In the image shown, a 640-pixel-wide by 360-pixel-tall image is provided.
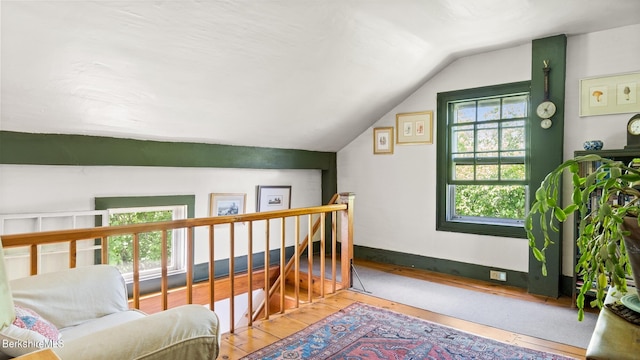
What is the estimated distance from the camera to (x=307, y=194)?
210 inches

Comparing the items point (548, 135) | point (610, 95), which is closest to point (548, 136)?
point (548, 135)

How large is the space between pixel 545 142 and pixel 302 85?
2448 millimetres

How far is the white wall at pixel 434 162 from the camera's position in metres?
3.39

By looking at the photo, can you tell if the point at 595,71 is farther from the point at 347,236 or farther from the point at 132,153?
the point at 132,153

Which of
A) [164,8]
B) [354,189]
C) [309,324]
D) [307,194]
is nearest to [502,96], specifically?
[354,189]

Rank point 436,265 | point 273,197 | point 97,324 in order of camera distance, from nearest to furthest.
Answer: point 97,324
point 436,265
point 273,197

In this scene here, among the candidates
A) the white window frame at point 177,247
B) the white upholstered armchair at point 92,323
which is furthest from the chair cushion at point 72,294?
the white window frame at point 177,247

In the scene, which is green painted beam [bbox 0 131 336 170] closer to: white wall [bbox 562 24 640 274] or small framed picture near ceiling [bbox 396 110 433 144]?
small framed picture near ceiling [bbox 396 110 433 144]

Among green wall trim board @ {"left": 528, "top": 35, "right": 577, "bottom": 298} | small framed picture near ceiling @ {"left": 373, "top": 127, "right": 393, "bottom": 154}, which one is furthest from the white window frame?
green wall trim board @ {"left": 528, "top": 35, "right": 577, "bottom": 298}

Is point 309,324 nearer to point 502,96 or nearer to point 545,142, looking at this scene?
point 545,142

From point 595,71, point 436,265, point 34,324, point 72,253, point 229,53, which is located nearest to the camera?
point 34,324

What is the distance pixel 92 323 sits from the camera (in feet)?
5.93

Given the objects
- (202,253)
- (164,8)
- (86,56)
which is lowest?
(202,253)

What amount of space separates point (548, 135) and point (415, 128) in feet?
4.81
